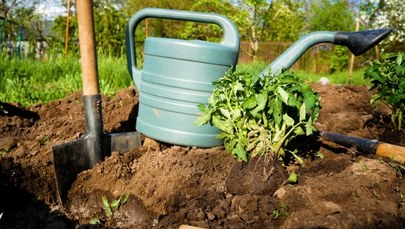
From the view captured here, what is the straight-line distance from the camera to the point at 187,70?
226cm

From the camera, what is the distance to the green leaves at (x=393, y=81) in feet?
9.05

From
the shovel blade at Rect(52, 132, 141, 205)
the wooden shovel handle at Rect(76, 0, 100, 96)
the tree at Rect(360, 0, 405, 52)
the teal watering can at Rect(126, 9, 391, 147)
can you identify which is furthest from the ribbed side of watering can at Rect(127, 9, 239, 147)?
the tree at Rect(360, 0, 405, 52)

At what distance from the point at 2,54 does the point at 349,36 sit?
503 cm

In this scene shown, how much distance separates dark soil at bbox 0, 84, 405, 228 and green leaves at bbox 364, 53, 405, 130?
2.32 feet

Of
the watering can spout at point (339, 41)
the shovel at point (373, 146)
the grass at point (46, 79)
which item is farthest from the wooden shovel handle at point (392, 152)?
the grass at point (46, 79)

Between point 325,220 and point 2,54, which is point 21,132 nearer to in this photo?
point 325,220

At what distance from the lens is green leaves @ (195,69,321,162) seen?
183 centimetres

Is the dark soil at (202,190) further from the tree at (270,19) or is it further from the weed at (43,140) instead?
the tree at (270,19)

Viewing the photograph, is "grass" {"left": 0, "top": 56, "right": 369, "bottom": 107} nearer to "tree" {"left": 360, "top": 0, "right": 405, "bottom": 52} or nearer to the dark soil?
→ the dark soil

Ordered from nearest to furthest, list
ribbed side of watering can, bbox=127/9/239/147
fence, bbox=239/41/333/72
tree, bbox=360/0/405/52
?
ribbed side of watering can, bbox=127/9/239/147 → tree, bbox=360/0/405/52 → fence, bbox=239/41/333/72

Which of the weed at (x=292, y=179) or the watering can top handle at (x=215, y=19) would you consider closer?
the weed at (x=292, y=179)

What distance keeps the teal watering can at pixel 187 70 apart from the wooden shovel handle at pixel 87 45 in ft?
1.09

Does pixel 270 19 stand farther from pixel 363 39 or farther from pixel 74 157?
pixel 74 157

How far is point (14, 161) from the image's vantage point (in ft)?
7.13
